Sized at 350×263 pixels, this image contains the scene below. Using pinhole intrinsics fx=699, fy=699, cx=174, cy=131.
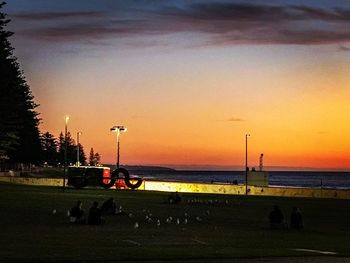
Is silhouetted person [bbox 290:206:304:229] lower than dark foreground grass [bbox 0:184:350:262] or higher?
higher

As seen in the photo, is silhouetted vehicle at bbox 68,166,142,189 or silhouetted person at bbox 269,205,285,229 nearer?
silhouetted person at bbox 269,205,285,229

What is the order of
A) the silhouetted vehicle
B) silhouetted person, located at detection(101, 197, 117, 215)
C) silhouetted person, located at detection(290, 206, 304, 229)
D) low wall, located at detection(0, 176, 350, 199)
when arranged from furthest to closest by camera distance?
1. the silhouetted vehicle
2. low wall, located at detection(0, 176, 350, 199)
3. silhouetted person, located at detection(101, 197, 117, 215)
4. silhouetted person, located at detection(290, 206, 304, 229)

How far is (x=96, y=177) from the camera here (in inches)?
3497

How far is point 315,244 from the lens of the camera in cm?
2923

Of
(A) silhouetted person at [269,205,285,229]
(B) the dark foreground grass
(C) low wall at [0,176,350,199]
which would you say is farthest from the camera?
(C) low wall at [0,176,350,199]

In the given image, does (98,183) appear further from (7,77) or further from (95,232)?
(95,232)

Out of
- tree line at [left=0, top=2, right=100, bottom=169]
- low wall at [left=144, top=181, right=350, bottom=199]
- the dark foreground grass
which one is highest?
tree line at [left=0, top=2, right=100, bottom=169]

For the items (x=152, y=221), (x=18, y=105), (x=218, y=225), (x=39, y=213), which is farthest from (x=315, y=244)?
(x=18, y=105)

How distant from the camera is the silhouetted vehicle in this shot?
84.7 meters

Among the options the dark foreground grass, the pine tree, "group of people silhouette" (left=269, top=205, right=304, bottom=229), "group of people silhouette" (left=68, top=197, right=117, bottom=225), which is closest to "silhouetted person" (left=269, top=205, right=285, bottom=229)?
"group of people silhouette" (left=269, top=205, right=304, bottom=229)

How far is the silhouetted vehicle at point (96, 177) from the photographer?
8474 cm

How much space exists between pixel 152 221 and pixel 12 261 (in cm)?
1809

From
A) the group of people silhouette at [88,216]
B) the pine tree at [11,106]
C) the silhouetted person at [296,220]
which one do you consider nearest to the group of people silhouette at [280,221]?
the silhouetted person at [296,220]

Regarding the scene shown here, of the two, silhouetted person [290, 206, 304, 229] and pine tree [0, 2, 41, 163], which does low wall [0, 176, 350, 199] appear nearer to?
pine tree [0, 2, 41, 163]
